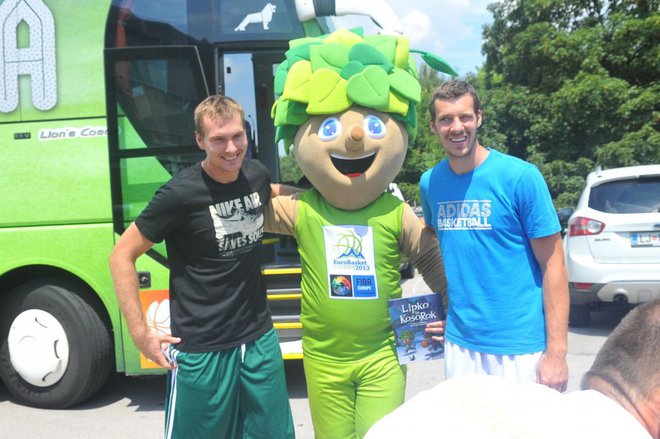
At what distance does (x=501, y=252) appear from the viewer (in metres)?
2.61

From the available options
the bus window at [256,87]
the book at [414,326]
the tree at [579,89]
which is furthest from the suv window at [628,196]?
the tree at [579,89]

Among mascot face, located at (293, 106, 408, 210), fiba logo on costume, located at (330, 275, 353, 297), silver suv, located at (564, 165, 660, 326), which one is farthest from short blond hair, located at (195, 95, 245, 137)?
silver suv, located at (564, 165, 660, 326)

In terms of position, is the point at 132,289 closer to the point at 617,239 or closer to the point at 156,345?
the point at 156,345

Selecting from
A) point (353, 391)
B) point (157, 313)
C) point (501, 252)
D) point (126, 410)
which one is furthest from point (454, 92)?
point (126, 410)

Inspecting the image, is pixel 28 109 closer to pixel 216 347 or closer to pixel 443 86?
pixel 216 347

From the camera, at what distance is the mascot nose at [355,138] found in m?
2.92

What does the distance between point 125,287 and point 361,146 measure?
125cm

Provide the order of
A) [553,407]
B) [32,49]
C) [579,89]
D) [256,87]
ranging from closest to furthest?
1. [553,407]
2. [32,49]
3. [256,87]
4. [579,89]

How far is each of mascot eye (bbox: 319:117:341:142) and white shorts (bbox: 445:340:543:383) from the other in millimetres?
1091

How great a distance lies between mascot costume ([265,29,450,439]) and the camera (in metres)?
2.94

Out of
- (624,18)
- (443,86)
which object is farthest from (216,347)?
(624,18)

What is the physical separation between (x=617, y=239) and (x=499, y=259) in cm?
424

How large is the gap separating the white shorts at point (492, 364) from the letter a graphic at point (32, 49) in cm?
347

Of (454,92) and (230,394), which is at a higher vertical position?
(454,92)
